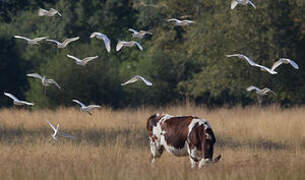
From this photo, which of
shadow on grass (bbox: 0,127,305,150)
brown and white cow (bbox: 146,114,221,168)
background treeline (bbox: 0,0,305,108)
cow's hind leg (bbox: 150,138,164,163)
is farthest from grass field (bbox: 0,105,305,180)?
background treeline (bbox: 0,0,305,108)

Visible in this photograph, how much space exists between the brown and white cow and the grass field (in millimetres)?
301

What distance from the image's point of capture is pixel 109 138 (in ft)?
61.7

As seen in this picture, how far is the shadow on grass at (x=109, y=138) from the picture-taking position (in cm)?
1736

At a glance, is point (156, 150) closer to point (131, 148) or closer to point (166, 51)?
point (131, 148)

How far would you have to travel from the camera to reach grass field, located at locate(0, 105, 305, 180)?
10.9m

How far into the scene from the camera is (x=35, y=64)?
44.1m

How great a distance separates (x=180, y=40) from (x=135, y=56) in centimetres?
638

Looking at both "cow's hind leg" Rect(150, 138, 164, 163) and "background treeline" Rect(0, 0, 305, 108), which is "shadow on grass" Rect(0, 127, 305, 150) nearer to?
"cow's hind leg" Rect(150, 138, 164, 163)

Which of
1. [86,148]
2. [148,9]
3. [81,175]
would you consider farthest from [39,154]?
[148,9]

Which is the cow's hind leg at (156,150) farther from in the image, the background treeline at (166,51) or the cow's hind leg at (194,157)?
the background treeline at (166,51)

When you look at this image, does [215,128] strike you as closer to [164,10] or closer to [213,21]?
[213,21]

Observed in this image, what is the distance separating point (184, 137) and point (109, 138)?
595 centimetres

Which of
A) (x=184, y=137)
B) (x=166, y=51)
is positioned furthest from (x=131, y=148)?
(x=166, y=51)

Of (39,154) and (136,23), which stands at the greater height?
(136,23)
